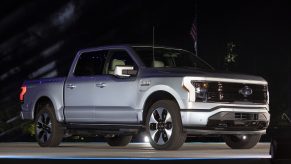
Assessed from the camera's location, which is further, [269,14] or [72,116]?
[269,14]

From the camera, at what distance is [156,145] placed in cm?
1421

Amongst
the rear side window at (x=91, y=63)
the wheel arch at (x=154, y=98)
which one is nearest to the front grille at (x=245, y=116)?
the wheel arch at (x=154, y=98)

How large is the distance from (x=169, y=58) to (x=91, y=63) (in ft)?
5.05

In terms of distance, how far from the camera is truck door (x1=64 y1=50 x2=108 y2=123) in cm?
1569

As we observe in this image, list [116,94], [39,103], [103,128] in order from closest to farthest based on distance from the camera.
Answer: [116,94]
[103,128]
[39,103]

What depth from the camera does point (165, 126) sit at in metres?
14.1

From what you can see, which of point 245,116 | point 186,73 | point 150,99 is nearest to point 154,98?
point 150,99

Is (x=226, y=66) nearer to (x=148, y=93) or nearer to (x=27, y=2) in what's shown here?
(x=27, y=2)

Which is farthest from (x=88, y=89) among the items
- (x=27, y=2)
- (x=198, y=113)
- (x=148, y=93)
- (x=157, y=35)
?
(x=157, y=35)

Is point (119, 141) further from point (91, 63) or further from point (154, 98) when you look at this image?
point (154, 98)

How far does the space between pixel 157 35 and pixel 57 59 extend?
12593mm

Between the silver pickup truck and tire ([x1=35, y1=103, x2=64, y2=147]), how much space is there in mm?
20

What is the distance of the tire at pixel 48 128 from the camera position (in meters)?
16.5

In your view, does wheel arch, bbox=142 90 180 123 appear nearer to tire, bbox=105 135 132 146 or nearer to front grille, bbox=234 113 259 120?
front grille, bbox=234 113 259 120
